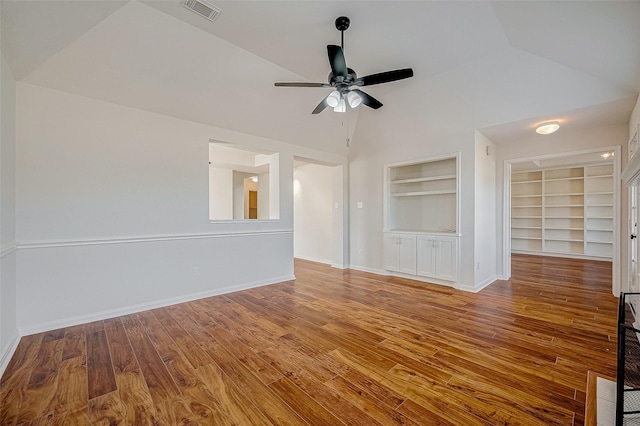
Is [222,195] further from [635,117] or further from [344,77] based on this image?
[635,117]

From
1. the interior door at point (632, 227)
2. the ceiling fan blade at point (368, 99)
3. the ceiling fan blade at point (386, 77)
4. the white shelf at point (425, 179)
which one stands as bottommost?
the interior door at point (632, 227)

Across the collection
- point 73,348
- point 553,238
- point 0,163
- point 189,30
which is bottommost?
point 73,348

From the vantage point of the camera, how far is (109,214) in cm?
319

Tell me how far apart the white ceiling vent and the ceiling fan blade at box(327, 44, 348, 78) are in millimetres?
1110

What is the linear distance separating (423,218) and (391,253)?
950 millimetres

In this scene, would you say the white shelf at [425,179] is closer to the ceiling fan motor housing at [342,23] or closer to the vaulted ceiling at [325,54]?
the vaulted ceiling at [325,54]

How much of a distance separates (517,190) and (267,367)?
343 inches

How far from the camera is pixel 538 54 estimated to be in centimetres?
291

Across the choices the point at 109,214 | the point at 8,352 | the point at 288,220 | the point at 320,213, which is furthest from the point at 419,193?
the point at 8,352

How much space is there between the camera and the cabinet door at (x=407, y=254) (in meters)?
4.88

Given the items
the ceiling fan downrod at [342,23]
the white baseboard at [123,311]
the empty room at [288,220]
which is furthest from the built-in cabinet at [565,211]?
the white baseboard at [123,311]

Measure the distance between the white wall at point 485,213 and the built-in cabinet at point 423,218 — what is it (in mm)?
301

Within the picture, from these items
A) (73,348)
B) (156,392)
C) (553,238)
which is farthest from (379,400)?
(553,238)

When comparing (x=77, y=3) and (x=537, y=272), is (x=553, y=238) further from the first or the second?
(x=77, y=3)
